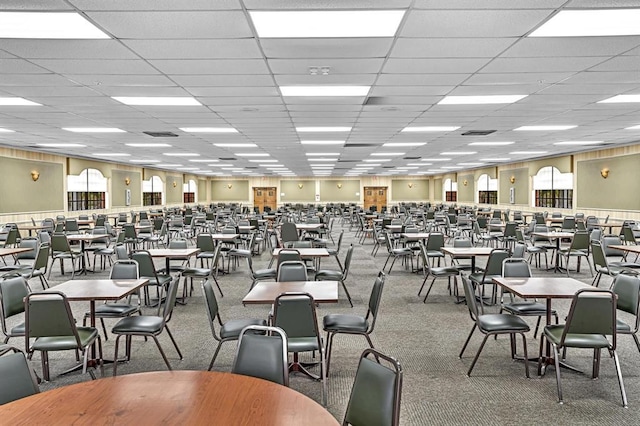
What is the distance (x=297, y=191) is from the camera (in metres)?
35.2

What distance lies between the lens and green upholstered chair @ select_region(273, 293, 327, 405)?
12.7ft

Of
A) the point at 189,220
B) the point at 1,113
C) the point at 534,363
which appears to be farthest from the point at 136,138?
the point at 534,363

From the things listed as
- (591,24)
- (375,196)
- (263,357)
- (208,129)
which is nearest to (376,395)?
(263,357)

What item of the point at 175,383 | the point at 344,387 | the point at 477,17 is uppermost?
the point at 477,17

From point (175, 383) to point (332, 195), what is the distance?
32.9 meters

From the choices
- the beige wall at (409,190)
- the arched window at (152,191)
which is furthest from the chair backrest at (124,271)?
the beige wall at (409,190)

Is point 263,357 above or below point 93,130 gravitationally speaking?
below

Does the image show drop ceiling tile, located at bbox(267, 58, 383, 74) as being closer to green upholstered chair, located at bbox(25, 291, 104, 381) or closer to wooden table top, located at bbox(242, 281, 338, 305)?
wooden table top, located at bbox(242, 281, 338, 305)

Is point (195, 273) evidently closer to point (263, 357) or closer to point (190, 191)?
point (263, 357)

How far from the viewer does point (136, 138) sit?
11945mm

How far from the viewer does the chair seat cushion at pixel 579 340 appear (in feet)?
12.5

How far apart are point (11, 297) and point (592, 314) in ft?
16.2

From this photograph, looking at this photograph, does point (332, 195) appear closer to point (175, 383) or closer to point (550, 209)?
point (550, 209)

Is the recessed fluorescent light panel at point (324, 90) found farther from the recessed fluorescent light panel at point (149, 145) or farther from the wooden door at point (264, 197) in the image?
the wooden door at point (264, 197)
